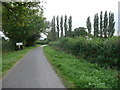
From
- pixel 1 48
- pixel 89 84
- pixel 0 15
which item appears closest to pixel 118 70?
pixel 89 84

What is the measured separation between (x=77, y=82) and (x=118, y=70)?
3.53 m

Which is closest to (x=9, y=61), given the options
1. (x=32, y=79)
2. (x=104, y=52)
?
(x=32, y=79)

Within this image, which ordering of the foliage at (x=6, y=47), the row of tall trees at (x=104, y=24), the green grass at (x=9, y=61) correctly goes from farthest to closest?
the row of tall trees at (x=104, y=24) < the foliage at (x=6, y=47) < the green grass at (x=9, y=61)

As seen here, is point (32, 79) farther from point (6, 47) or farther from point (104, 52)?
point (6, 47)

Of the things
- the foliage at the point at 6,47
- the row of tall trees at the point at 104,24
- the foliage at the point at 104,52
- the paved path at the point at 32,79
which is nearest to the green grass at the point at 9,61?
the paved path at the point at 32,79

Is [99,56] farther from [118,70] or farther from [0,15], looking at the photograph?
[0,15]

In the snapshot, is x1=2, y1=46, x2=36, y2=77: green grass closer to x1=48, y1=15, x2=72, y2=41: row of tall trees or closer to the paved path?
the paved path

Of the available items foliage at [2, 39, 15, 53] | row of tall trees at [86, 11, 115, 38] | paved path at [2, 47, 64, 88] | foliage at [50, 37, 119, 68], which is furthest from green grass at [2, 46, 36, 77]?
row of tall trees at [86, 11, 115, 38]

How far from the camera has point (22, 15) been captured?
14.4 metres

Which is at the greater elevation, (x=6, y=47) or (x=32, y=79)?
(x=32, y=79)

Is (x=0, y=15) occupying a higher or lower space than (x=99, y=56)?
higher

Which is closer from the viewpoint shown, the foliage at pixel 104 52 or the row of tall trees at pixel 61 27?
the foliage at pixel 104 52

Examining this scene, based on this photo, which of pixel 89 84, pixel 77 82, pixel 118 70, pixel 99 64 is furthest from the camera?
pixel 99 64

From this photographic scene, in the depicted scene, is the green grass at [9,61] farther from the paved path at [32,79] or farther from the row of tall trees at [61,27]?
the row of tall trees at [61,27]
